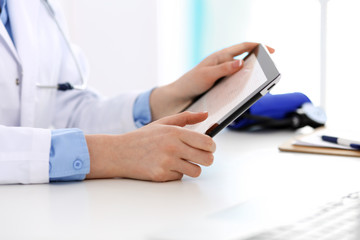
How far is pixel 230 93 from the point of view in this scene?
912mm

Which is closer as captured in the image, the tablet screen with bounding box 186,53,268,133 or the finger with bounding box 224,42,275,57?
the tablet screen with bounding box 186,53,268,133

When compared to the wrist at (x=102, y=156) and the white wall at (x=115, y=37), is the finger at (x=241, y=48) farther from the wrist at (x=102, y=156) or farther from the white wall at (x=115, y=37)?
the white wall at (x=115, y=37)

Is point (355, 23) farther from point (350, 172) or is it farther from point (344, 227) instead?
point (344, 227)

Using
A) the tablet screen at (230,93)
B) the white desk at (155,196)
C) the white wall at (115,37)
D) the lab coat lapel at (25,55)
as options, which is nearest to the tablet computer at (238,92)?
the tablet screen at (230,93)

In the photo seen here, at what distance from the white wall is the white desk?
7.52 ft

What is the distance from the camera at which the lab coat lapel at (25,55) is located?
108 cm

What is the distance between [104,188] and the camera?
2.53ft

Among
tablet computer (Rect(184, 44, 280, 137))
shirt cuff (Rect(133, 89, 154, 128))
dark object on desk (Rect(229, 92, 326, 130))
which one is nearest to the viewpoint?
tablet computer (Rect(184, 44, 280, 137))

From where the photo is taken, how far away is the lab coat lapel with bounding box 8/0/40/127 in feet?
3.56

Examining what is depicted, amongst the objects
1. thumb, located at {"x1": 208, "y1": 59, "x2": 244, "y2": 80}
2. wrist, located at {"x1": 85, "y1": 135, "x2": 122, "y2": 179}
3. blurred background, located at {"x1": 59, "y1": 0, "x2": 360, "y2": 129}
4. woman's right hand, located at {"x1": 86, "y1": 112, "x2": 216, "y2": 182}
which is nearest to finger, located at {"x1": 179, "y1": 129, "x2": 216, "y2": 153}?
woman's right hand, located at {"x1": 86, "y1": 112, "x2": 216, "y2": 182}

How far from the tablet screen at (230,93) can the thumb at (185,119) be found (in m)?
0.01

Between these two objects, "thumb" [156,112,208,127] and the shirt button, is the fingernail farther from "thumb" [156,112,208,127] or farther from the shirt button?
the shirt button

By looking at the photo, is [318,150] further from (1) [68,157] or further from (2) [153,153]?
(1) [68,157]

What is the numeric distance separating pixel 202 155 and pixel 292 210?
0.24m
